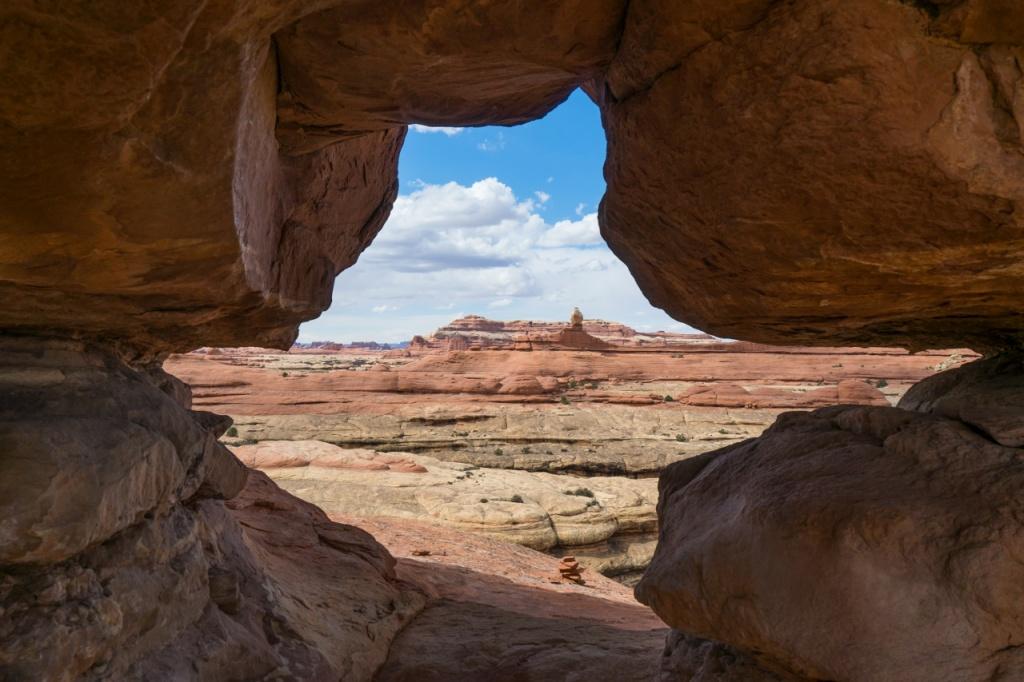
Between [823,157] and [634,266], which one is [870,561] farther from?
[634,266]

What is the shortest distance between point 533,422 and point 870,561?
29.3 meters

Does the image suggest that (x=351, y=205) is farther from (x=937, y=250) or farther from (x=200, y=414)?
(x=937, y=250)

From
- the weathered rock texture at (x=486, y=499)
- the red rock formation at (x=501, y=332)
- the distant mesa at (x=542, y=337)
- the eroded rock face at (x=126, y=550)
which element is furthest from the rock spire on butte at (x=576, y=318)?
the eroded rock face at (x=126, y=550)

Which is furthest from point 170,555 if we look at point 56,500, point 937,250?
point 937,250

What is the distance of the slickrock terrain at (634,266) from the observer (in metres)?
2.64

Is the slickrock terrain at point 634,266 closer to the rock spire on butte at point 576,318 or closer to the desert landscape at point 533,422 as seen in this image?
the desert landscape at point 533,422

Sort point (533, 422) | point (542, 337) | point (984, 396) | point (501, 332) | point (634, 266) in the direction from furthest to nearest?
point (501, 332), point (542, 337), point (533, 422), point (634, 266), point (984, 396)

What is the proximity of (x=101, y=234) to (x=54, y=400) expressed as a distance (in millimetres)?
1401

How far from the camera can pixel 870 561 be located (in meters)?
3.29

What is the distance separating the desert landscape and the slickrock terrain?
33.3ft

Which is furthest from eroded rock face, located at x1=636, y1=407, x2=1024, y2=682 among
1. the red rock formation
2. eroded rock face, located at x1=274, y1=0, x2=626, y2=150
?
the red rock formation

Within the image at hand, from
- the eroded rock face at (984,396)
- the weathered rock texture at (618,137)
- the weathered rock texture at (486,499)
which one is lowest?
the weathered rock texture at (486,499)

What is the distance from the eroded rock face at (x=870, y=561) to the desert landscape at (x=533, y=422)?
1131cm

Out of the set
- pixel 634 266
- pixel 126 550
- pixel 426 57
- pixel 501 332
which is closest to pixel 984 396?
pixel 634 266
